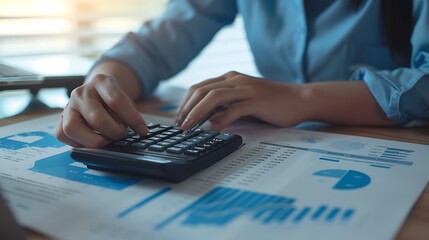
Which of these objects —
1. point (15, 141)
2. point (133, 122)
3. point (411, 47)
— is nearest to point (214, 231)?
point (133, 122)

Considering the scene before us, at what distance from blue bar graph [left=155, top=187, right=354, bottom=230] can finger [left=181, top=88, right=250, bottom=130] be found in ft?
0.53

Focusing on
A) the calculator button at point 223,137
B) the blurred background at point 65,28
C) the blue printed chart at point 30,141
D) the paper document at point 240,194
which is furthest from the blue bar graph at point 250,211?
the blurred background at point 65,28

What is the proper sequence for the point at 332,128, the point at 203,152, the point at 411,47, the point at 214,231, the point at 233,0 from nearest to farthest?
the point at 214,231, the point at 203,152, the point at 332,128, the point at 411,47, the point at 233,0

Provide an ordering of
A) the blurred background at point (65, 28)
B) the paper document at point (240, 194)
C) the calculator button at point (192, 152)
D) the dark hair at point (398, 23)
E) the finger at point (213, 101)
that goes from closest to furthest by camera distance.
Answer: the paper document at point (240, 194) → the calculator button at point (192, 152) → the finger at point (213, 101) → the dark hair at point (398, 23) → the blurred background at point (65, 28)

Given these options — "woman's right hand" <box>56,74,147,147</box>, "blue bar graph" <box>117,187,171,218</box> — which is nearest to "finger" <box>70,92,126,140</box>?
"woman's right hand" <box>56,74,147,147</box>

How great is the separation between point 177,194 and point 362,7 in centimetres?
51

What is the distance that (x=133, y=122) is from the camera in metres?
0.48

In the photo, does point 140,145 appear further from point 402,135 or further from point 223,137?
point 402,135

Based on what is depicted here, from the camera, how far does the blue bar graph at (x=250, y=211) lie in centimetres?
32

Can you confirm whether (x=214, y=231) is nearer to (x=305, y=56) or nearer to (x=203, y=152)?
(x=203, y=152)

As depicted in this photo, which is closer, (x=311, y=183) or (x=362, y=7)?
(x=311, y=183)

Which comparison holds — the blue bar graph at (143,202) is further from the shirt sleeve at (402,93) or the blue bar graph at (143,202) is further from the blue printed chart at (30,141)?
the shirt sleeve at (402,93)

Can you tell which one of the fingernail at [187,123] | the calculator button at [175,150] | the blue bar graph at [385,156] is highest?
the calculator button at [175,150]

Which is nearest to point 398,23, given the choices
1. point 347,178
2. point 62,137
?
point 347,178
